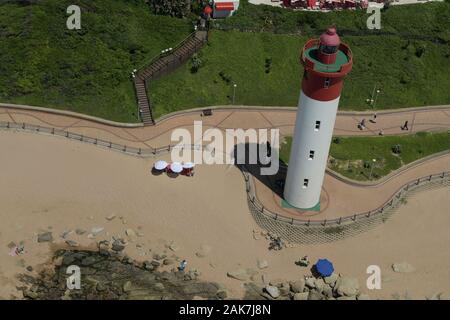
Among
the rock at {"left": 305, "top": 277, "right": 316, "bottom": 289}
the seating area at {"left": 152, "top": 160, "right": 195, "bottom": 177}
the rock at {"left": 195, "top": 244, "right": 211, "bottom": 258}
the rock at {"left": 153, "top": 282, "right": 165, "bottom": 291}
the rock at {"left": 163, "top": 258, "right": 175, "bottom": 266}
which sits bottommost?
the rock at {"left": 153, "top": 282, "right": 165, "bottom": 291}

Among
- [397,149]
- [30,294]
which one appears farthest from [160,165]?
[397,149]

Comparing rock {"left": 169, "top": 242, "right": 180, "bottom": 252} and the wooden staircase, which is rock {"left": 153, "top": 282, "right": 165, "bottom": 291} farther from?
the wooden staircase

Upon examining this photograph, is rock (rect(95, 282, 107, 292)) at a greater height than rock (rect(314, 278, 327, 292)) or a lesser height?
lesser

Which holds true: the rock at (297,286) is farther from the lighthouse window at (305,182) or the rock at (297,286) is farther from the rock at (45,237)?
the rock at (45,237)

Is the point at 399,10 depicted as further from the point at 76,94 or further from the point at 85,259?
the point at 85,259

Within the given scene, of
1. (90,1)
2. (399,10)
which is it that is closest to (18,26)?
(90,1)

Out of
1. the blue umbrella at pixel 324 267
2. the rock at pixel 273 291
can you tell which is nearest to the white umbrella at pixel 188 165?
the rock at pixel 273 291

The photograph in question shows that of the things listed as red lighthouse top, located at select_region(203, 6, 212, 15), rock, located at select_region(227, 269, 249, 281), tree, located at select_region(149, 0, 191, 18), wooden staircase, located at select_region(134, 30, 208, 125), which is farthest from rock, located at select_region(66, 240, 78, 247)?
red lighthouse top, located at select_region(203, 6, 212, 15)
